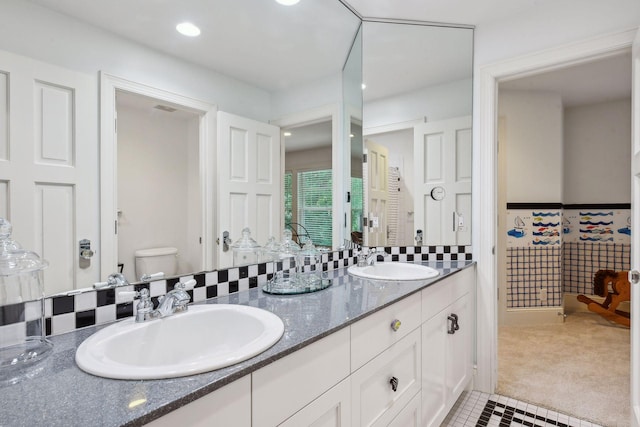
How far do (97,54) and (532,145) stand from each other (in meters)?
3.72

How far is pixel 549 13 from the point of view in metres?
1.93

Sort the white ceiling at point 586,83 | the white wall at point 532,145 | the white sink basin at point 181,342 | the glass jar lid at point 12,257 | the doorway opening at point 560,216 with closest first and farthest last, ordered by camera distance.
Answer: the white sink basin at point 181,342 → the glass jar lid at point 12,257 → the doorway opening at point 560,216 → the white ceiling at point 586,83 → the white wall at point 532,145

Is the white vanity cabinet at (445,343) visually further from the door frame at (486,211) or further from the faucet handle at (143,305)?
the faucet handle at (143,305)

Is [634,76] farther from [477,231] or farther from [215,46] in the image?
[215,46]

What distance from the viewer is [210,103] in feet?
4.45

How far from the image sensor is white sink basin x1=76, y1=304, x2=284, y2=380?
2.36ft

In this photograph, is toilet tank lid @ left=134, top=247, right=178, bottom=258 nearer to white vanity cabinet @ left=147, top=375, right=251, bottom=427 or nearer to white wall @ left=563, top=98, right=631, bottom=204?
white vanity cabinet @ left=147, top=375, right=251, bottom=427

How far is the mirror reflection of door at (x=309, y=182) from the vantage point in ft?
→ 5.69

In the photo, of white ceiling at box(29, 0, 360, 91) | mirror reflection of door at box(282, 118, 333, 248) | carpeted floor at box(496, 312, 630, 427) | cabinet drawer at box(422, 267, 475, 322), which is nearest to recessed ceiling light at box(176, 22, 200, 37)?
white ceiling at box(29, 0, 360, 91)

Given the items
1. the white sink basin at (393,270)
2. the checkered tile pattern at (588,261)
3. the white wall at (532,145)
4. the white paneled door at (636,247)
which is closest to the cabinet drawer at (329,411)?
the white sink basin at (393,270)

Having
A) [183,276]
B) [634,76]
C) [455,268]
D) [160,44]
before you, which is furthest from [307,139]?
[634,76]

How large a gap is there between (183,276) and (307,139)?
97cm

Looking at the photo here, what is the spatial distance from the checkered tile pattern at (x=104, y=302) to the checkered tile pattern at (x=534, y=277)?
2.68 metres

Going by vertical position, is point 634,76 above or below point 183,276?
above
